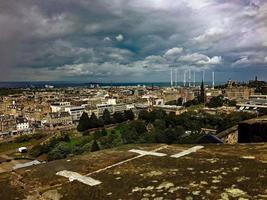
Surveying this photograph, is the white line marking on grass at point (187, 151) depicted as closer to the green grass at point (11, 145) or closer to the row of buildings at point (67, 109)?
the green grass at point (11, 145)

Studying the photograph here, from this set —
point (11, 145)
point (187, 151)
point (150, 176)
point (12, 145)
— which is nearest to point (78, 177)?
point (150, 176)

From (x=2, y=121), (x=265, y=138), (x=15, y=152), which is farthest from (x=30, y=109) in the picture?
(x=265, y=138)

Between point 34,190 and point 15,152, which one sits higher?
point 34,190

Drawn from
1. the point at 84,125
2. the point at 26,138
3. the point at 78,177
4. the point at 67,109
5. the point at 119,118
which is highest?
the point at 78,177

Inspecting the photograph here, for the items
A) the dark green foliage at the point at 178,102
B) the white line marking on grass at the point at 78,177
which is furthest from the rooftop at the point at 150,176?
the dark green foliage at the point at 178,102

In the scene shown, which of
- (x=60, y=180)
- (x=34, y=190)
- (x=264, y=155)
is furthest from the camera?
(x=264, y=155)

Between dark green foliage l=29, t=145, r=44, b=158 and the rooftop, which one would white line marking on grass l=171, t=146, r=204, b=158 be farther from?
dark green foliage l=29, t=145, r=44, b=158

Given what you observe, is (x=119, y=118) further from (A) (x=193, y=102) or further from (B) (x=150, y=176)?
(B) (x=150, y=176)

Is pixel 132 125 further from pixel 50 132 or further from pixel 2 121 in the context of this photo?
pixel 2 121
